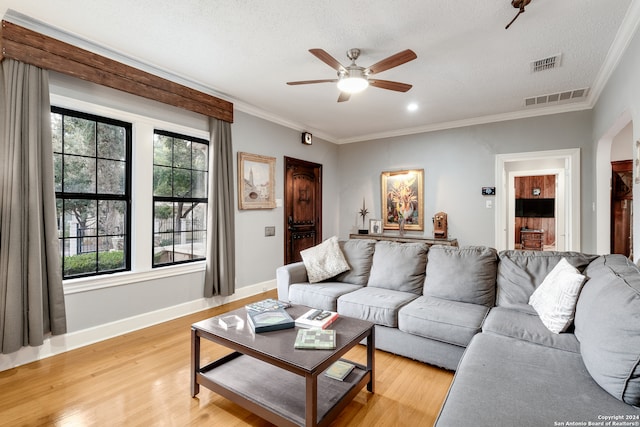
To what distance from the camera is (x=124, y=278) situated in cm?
307

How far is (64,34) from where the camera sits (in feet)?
8.45

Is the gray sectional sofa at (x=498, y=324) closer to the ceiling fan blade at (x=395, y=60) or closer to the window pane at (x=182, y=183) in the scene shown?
the window pane at (x=182, y=183)

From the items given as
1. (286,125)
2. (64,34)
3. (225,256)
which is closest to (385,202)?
(286,125)

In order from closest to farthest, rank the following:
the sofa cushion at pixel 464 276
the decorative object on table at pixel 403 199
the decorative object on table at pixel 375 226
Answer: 1. the sofa cushion at pixel 464 276
2. the decorative object on table at pixel 403 199
3. the decorative object on table at pixel 375 226

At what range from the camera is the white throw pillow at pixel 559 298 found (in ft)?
6.25

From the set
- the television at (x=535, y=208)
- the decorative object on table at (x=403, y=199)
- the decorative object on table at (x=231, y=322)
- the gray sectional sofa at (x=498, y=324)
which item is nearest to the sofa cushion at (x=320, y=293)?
the gray sectional sofa at (x=498, y=324)

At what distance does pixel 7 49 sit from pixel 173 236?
2077 millimetres

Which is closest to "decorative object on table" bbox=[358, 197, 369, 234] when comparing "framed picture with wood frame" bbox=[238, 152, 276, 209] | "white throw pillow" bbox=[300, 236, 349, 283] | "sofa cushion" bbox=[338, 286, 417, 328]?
"framed picture with wood frame" bbox=[238, 152, 276, 209]

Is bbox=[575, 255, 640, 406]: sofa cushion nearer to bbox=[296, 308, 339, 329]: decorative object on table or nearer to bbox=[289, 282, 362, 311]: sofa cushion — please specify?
bbox=[296, 308, 339, 329]: decorative object on table

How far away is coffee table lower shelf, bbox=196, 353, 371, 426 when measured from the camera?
1628 millimetres

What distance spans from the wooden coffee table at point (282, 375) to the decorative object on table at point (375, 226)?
383cm

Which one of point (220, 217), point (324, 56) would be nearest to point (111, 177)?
point (220, 217)

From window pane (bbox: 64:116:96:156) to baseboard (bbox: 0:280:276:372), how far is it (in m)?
1.64

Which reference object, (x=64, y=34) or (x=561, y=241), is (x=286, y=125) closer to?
(x=64, y=34)
